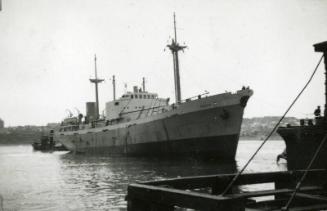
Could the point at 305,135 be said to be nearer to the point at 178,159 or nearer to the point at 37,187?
the point at 37,187

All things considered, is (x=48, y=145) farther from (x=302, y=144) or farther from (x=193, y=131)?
(x=302, y=144)

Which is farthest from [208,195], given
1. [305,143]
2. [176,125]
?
[176,125]

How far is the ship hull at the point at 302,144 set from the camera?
1064cm

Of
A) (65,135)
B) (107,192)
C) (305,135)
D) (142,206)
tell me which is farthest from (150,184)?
(65,135)

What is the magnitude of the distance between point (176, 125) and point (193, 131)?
152 centimetres

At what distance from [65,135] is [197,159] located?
29.5 metres

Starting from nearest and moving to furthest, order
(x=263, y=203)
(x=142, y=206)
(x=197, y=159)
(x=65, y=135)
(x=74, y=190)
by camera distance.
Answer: (x=142, y=206)
(x=263, y=203)
(x=74, y=190)
(x=197, y=159)
(x=65, y=135)

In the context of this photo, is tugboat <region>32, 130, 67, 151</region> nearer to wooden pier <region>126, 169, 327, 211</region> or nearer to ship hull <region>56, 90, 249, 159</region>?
ship hull <region>56, 90, 249, 159</region>

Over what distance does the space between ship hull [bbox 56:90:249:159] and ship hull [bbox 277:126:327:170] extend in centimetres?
1182

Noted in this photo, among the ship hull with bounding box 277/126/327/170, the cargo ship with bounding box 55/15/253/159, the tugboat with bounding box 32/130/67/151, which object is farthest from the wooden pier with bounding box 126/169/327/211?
the tugboat with bounding box 32/130/67/151

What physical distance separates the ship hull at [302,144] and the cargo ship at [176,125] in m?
11.8

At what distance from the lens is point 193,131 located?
25141mm

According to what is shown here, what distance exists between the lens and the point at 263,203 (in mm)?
4875

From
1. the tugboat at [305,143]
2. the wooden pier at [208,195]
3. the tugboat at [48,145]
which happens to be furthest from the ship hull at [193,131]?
the tugboat at [48,145]
